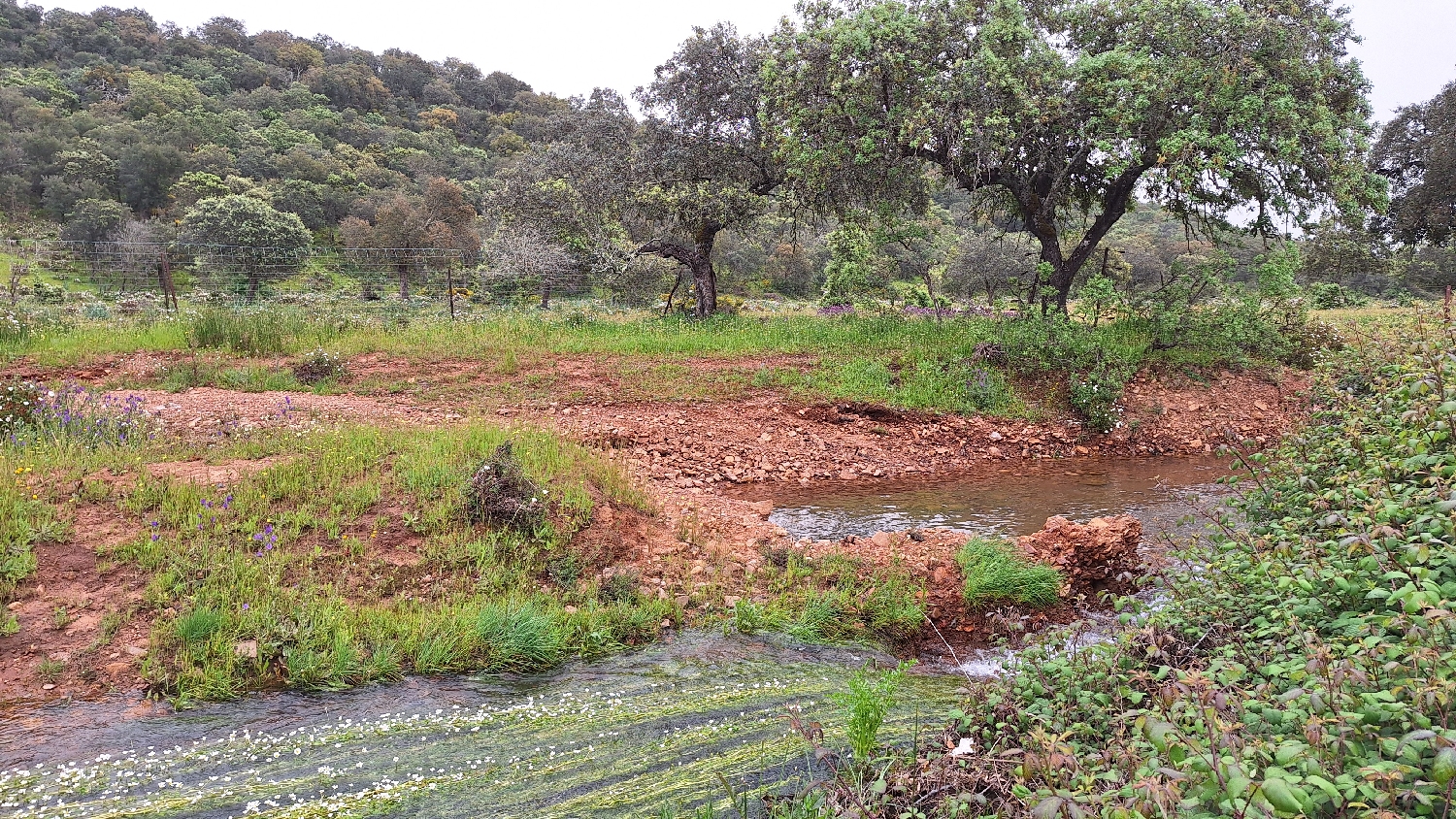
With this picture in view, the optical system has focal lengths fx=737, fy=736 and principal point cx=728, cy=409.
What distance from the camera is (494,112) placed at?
266 ft

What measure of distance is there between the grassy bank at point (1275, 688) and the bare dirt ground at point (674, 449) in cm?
206

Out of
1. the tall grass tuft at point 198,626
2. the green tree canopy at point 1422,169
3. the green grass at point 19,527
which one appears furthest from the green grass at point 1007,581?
the green tree canopy at point 1422,169

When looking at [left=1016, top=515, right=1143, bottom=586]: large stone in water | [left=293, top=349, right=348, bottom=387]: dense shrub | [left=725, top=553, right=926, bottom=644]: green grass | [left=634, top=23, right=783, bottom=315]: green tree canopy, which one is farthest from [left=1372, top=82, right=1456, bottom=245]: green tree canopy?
[left=293, top=349, right=348, bottom=387]: dense shrub

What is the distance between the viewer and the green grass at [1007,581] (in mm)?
5844

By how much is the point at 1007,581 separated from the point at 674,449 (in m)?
5.07

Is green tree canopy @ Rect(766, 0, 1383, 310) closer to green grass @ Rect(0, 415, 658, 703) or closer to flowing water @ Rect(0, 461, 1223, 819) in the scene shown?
green grass @ Rect(0, 415, 658, 703)

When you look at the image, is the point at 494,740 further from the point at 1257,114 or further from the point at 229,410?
the point at 1257,114

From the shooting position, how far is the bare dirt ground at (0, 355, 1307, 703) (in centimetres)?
483

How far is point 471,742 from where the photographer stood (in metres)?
3.88

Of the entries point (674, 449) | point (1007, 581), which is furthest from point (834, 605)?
point (674, 449)

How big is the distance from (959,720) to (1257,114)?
11.6m

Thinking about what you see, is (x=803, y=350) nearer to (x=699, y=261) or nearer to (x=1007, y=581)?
(x=699, y=261)

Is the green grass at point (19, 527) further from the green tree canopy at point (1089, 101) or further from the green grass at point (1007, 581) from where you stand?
the green tree canopy at point (1089, 101)

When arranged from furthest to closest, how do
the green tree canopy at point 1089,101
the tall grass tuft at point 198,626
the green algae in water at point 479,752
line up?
the green tree canopy at point 1089,101, the tall grass tuft at point 198,626, the green algae in water at point 479,752
